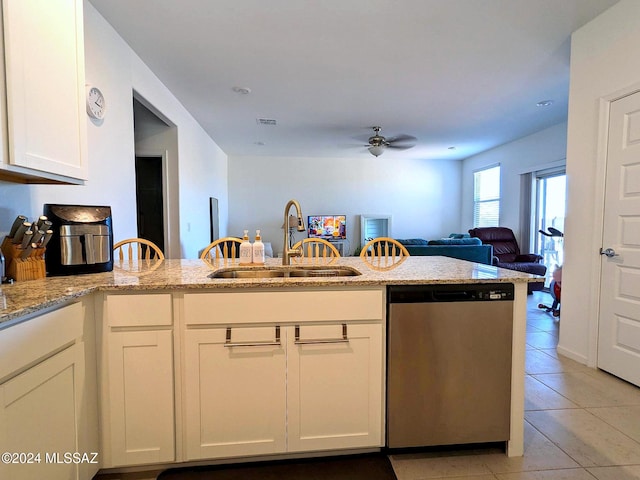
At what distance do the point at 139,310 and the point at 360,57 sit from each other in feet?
8.99

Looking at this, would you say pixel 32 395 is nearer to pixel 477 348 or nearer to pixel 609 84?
pixel 477 348

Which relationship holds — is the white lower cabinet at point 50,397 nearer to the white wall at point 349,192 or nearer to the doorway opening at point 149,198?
the doorway opening at point 149,198

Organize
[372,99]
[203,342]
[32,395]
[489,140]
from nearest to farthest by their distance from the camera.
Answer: [32,395], [203,342], [372,99], [489,140]

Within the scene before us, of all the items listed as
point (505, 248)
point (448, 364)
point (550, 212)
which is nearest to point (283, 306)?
point (448, 364)

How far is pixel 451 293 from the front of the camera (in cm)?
147

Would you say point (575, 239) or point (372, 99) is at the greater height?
point (372, 99)

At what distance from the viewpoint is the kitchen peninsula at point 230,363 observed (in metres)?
1.33

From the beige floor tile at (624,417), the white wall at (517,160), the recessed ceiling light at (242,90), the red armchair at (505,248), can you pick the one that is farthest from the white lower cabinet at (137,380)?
the white wall at (517,160)

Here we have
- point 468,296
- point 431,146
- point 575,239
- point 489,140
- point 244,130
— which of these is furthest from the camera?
point 431,146

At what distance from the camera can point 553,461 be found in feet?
5.01

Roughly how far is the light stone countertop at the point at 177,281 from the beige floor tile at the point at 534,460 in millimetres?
867

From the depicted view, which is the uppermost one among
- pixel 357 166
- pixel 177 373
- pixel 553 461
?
pixel 357 166

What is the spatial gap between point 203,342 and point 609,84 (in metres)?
3.23

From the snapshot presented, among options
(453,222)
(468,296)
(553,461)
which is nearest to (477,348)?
(468,296)
